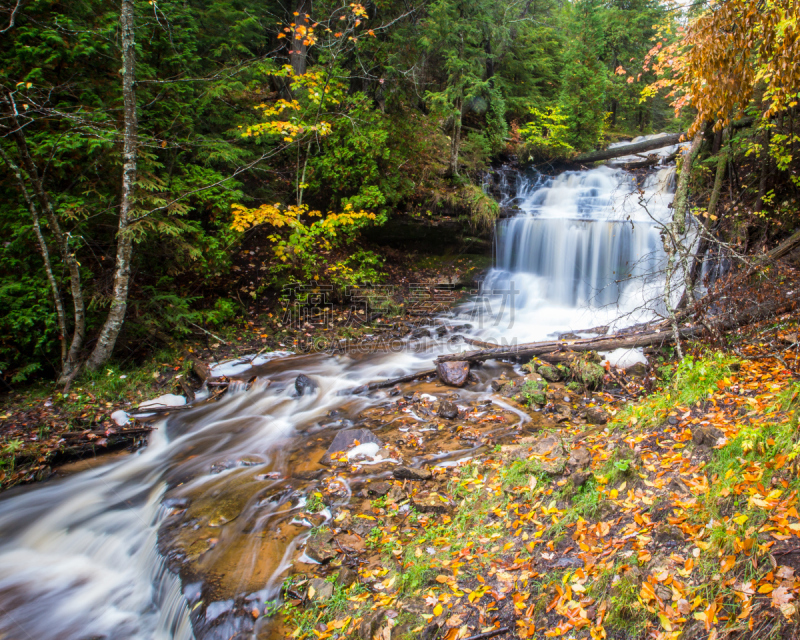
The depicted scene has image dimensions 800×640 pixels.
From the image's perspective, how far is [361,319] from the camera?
10.5 metres

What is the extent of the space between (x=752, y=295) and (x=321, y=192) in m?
9.60

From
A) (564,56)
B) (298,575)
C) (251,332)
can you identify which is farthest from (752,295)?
(564,56)

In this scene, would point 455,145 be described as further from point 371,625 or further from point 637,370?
point 371,625

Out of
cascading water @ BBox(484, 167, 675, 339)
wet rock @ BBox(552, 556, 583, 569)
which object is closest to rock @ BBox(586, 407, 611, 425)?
wet rock @ BBox(552, 556, 583, 569)

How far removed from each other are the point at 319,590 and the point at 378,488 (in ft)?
4.22

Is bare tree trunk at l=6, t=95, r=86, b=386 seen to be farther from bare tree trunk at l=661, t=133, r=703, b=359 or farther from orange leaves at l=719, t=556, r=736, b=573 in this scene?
bare tree trunk at l=661, t=133, r=703, b=359

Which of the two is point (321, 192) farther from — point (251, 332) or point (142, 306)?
point (142, 306)

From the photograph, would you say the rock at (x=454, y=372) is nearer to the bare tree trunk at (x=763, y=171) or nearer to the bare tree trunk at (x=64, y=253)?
the bare tree trunk at (x=64, y=253)

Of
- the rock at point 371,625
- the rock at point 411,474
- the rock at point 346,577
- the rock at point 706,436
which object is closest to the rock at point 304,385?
the rock at point 411,474

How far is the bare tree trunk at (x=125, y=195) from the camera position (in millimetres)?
5438

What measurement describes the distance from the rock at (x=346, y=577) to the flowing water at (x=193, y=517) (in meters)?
0.58

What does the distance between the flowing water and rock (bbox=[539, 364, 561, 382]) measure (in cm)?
100

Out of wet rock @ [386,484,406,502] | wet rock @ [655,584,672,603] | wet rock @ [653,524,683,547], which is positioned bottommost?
wet rock @ [386,484,406,502]

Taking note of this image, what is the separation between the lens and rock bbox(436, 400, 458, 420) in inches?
242
